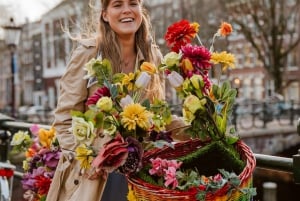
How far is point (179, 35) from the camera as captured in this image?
178cm

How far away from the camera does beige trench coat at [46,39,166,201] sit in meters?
2.10

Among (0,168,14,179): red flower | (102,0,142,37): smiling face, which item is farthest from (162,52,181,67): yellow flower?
(0,168,14,179): red flower

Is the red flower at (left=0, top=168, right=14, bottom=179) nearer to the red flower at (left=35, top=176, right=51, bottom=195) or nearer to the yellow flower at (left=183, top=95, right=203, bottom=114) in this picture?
the red flower at (left=35, top=176, right=51, bottom=195)

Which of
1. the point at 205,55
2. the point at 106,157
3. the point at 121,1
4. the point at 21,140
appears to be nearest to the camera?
the point at 106,157

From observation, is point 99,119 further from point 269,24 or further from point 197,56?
point 269,24

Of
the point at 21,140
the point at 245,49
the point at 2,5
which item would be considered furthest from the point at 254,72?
the point at 21,140

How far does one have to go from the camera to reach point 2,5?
3369 centimetres

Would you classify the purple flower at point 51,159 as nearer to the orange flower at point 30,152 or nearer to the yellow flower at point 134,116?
the orange flower at point 30,152

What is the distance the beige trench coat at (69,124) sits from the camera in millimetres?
2098

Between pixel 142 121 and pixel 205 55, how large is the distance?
0.94ft

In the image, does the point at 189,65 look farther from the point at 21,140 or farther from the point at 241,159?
the point at 21,140

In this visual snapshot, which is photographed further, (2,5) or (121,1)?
(2,5)

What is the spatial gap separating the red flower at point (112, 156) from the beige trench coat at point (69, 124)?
0.44 meters

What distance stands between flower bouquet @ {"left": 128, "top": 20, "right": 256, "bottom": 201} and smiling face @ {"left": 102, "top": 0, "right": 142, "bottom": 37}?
0.34 m
